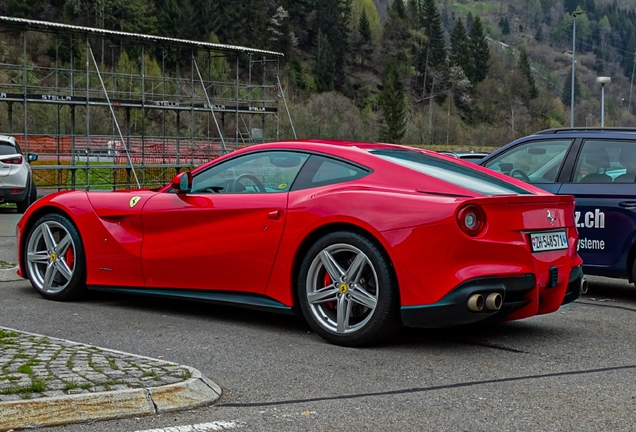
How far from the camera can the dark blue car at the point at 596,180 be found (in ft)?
28.4

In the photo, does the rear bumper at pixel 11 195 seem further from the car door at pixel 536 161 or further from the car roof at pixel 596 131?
the car roof at pixel 596 131

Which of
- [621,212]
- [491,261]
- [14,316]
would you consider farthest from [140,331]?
[621,212]

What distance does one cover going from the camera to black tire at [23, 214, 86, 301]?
7.85 meters

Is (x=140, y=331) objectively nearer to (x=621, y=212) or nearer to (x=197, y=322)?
(x=197, y=322)

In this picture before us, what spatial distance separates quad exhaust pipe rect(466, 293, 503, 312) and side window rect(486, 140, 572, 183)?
356 centimetres

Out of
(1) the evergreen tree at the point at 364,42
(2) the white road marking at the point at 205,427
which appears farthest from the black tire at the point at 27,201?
(1) the evergreen tree at the point at 364,42

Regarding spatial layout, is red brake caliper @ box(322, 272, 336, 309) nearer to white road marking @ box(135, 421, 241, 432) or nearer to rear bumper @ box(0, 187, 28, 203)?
white road marking @ box(135, 421, 241, 432)

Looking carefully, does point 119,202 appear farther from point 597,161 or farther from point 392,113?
point 392,113

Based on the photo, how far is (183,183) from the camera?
23.9 ft

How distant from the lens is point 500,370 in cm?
568

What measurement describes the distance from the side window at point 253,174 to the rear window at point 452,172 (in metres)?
0.61

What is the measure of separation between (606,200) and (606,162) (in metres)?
0.45

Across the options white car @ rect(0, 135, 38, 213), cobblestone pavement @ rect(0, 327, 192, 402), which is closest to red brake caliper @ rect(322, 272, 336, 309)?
cobblestone pavement @ rect(0, 327, 192, 402)

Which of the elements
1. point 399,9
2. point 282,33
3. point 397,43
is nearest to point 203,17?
point 282,33
